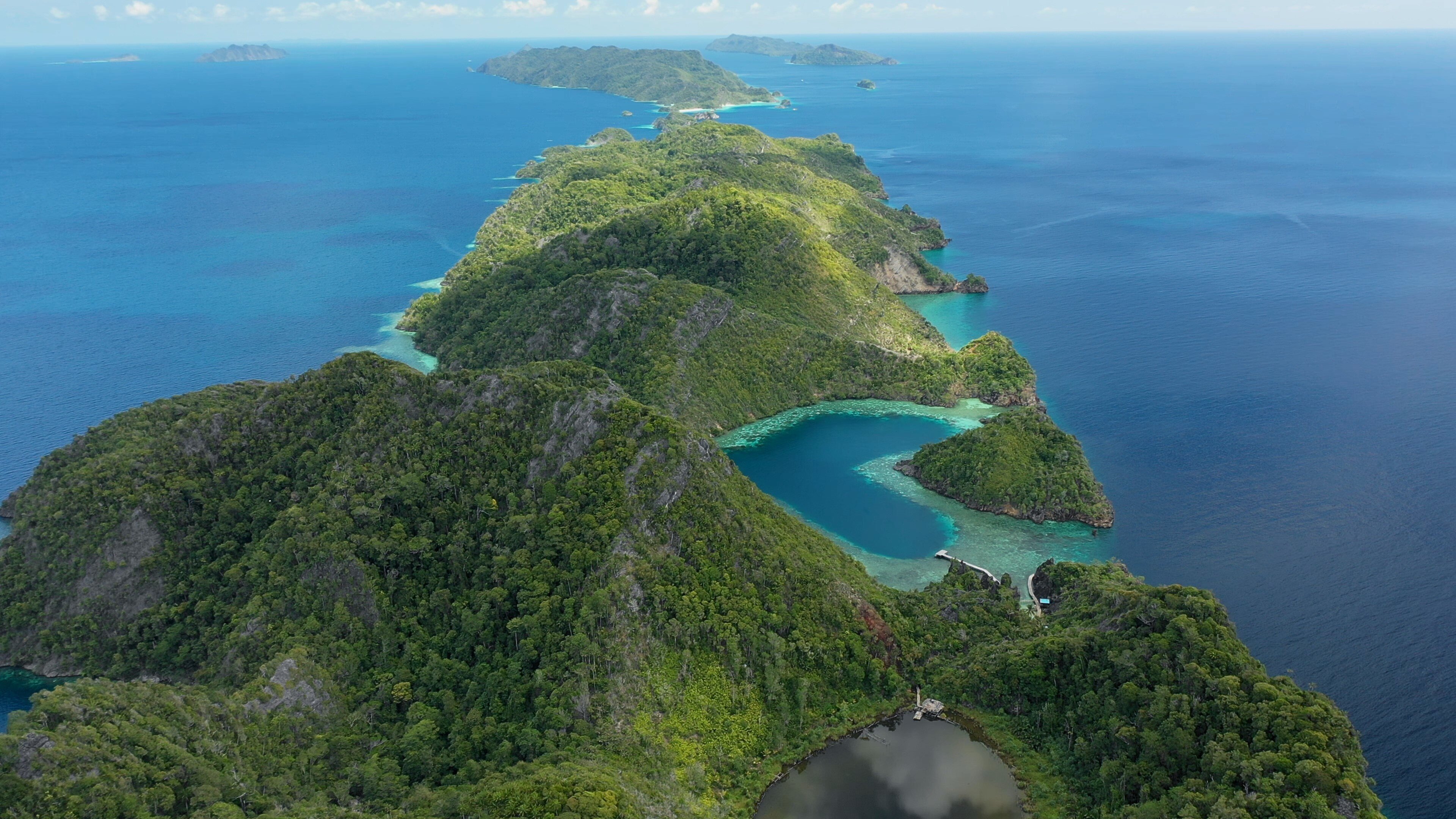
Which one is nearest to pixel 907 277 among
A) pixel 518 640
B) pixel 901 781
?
pixel 901 781

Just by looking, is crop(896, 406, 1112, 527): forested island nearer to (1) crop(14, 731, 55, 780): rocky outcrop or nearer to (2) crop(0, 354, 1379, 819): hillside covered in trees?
(2) crop(0, 354, 1379, 819): hillside covered in trees

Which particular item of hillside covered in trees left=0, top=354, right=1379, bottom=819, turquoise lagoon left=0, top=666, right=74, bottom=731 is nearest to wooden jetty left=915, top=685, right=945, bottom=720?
hillside covered in trees left=0, top=354, right=1379, bottom=819

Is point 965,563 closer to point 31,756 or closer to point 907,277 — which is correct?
point 31,756

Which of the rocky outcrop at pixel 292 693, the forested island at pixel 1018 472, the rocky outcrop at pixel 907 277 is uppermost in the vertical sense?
the rocky outcrop at pixel 907 277

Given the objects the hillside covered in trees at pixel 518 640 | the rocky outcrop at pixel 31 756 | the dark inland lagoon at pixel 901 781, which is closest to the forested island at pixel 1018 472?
the hillside covered in trees at pixel 518 640

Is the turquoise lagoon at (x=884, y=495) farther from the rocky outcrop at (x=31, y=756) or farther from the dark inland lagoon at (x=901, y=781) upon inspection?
the rocky outcrop at (x=31, y=756)

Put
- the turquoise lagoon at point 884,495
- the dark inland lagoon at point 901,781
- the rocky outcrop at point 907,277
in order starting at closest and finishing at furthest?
the dark inland lagoon at point 901,781 → the turquoise lagoon at point 884,495 → the rocky outcrop at point 907,277
